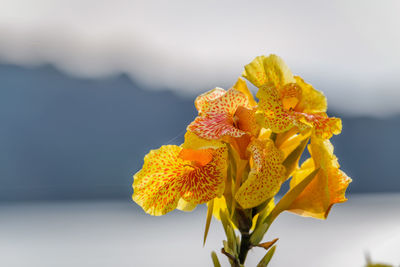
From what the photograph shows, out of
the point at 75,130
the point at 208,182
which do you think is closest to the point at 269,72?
the point at 208,182

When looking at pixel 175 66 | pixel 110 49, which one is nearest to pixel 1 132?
pixel 110 49

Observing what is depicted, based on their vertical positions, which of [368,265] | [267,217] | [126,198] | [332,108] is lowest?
[126,198]

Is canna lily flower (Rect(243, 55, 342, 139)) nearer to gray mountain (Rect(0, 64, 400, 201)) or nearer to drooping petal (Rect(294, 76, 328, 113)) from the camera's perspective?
drooping petal (Rect(294, 76, 328, 113))

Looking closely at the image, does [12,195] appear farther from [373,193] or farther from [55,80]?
[373,193]

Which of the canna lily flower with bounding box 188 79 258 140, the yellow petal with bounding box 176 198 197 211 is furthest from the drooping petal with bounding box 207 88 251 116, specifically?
the yellow petal with bounding box 176 198 197 211

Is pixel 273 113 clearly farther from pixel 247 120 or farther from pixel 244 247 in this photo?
pixel 244 247
